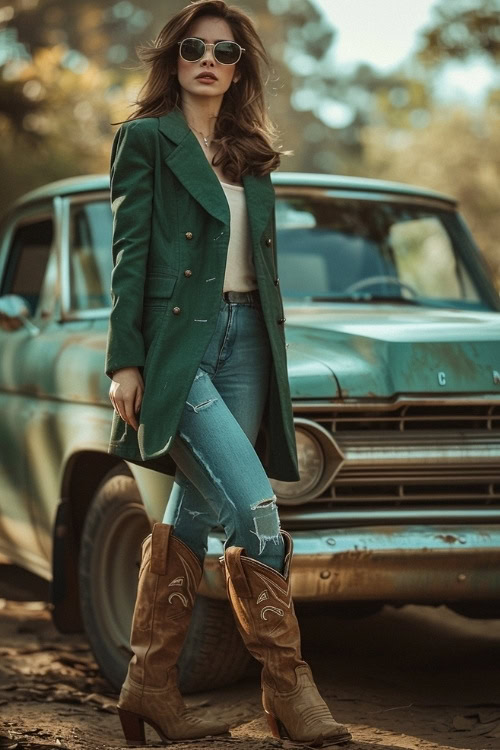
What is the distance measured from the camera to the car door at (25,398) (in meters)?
5.59

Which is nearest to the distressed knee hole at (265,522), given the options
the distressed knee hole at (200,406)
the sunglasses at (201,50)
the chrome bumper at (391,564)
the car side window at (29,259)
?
the distressed knee hole at (200,406)

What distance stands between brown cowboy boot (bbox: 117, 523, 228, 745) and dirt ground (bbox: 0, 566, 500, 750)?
91 millimetres

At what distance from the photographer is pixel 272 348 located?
141 inches

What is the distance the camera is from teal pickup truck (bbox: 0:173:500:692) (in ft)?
13.6

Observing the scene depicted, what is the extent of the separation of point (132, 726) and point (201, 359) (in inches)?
42.8

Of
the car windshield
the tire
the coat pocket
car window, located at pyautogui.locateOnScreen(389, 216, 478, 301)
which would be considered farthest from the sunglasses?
→ car window, located at pyautogui.locateOnScreen(389, 216, 478, 301)

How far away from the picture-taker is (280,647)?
3.47 meters

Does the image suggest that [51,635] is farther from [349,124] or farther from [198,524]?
[349,124]

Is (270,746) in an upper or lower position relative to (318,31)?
lower

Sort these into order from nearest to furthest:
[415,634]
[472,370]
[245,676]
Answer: [472,370] < [245,676] < [415,634]

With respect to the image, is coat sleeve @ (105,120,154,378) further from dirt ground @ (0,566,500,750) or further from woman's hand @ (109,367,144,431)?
dirt ground @ (0,566,500,750)

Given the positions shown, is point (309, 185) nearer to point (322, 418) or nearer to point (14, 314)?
point (14, 314)

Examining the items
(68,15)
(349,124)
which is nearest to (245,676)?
(68,15)

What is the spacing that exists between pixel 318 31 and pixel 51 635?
79.4 meters
